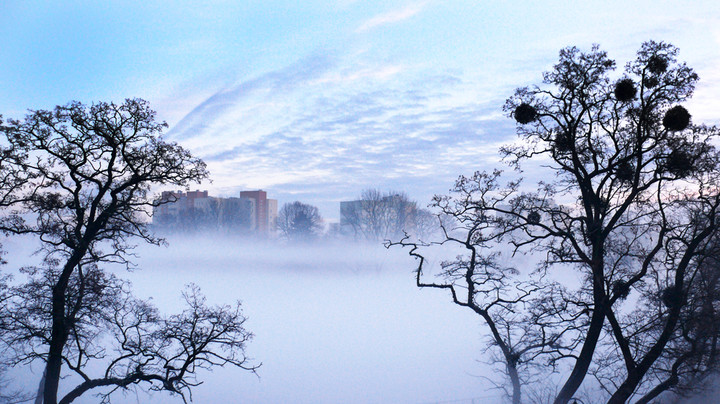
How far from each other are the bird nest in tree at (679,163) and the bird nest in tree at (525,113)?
9.75 feet

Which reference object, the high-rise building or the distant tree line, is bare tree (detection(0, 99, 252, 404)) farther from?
the high-rise building

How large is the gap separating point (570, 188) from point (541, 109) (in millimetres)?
2197

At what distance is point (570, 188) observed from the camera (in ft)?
41.7

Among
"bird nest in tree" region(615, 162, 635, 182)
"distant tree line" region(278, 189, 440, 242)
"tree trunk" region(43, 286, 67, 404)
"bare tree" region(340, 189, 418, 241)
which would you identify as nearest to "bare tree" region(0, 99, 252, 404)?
"tree trunk" region(43, 286, 67, 404)

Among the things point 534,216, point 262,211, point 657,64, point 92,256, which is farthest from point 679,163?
point 262,211

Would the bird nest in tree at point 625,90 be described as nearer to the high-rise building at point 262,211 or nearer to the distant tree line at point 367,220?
the distant tree line at point 367,220

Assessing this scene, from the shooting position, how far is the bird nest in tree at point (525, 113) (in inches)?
455

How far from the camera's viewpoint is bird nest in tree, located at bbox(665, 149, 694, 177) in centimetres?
1079

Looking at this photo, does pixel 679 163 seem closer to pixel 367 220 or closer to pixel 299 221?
pixel 367 220

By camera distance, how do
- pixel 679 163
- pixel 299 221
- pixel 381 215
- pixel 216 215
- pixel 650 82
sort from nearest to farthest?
1. pixel 679 163
2. pixel 650 82
3. pixel 381 215
4. pixel 299 221
5. pixel 216 215

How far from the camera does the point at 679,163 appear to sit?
10859 millimetres

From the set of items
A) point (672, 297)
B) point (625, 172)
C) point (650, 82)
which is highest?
point (650, 82)

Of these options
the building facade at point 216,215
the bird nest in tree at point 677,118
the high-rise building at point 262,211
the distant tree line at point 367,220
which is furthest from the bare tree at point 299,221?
the bird nest in tree at point 677,118

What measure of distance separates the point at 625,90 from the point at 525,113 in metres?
2.07
